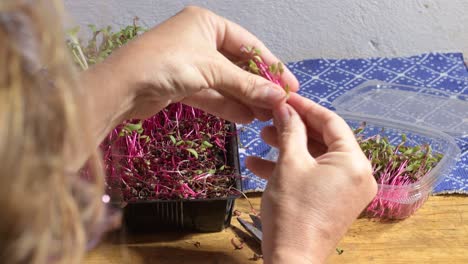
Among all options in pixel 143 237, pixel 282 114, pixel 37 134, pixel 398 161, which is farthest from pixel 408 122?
pixel 37 134

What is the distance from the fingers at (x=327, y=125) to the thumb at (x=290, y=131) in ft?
0.07

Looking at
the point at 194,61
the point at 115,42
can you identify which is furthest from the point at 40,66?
the point at 115,42

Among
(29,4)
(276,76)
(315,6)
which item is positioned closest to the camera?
(29,4)

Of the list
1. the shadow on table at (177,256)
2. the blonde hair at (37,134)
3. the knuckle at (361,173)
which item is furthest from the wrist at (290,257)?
the blonde hair at (37,134)

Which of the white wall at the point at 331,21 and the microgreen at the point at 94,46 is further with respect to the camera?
the white wall at the point at 331,21

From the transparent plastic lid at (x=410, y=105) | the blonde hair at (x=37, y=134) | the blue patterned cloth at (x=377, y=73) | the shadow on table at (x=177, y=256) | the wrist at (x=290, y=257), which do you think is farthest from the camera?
the blue patterned cloth at (x=377, y=73)

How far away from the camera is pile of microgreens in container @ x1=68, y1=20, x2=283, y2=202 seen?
0.94 metres

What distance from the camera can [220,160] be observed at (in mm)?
1016

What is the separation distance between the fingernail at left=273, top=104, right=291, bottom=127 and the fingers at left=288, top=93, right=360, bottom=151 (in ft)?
0.10

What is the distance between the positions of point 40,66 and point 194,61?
42 cm

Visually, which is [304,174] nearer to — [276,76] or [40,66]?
[276,76]

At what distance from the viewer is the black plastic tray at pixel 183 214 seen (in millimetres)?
920

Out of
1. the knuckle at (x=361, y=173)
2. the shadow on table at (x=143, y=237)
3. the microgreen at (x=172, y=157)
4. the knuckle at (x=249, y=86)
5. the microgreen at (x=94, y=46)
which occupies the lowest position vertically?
the shadow on table at (x=143, y=237)

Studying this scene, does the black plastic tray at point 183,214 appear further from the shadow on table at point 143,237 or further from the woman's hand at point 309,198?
the woman's hand at point 309,198
